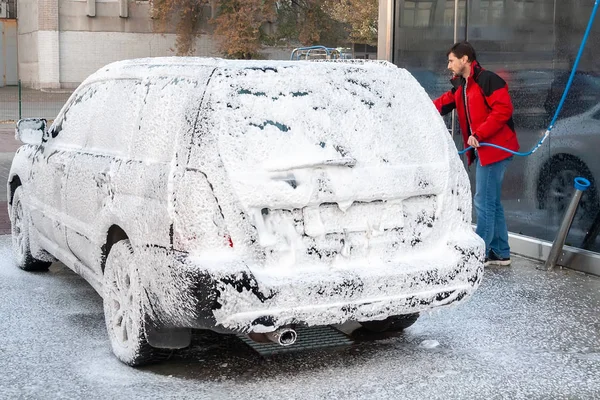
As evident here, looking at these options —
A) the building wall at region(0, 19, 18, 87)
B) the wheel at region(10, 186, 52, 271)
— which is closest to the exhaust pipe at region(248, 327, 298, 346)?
the wheel at region(10, 186, 52, 271)

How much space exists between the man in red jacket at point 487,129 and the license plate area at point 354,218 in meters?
3.16

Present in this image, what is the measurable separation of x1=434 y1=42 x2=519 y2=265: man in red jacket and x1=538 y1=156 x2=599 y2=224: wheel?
0.64 metres

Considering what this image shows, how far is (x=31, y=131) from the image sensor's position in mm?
6938

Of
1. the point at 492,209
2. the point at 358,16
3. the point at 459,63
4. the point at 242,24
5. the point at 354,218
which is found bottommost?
the point at 492,209

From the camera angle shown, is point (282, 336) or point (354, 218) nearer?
point (282, 336)

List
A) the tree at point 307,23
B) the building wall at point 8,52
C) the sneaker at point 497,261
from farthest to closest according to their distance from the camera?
the building wall at point 8,52 < the tree at point 307,23 < the sneaker at point 497,261

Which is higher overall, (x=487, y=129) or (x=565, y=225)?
(x=487, y=129)

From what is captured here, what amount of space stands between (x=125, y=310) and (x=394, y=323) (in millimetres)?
1760

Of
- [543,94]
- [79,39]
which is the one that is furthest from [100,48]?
[543,94]

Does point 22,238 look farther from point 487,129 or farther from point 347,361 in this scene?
point 487,129

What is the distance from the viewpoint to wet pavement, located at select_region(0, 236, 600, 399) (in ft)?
16.0

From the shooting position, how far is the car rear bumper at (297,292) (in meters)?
4.55

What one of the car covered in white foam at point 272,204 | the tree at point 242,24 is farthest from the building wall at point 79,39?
the car covered in white foam at point 272,204

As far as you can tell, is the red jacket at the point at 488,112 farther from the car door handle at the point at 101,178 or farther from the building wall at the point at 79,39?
the building wall at the point at 79,39
